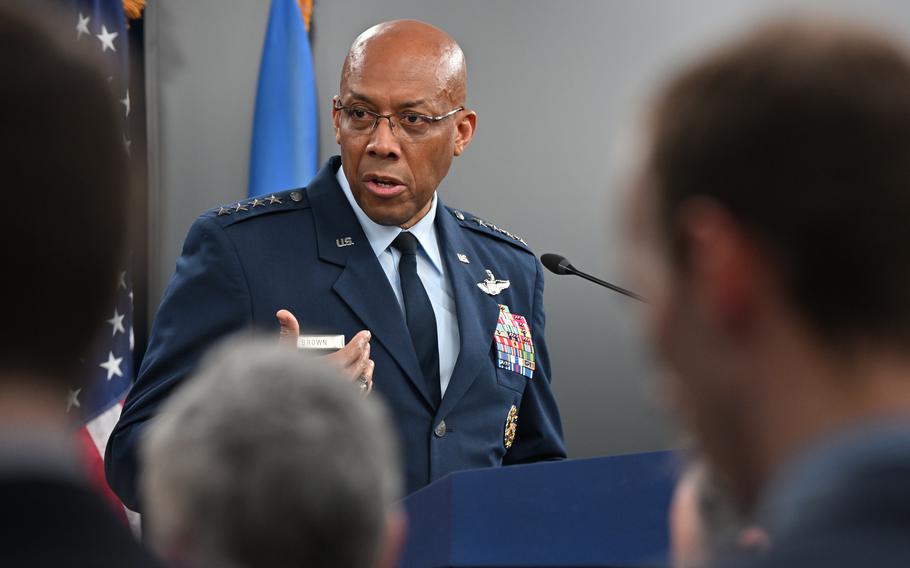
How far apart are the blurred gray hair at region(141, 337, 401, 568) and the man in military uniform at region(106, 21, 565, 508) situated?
1639mm

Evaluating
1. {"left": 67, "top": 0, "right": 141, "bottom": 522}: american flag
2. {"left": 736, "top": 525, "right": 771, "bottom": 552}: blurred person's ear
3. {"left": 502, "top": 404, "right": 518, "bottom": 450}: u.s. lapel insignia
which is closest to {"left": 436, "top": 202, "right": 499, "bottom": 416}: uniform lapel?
{"left": 502, "top": 404, "right": 518, "bottom": 450}: u.s. lapel insignia

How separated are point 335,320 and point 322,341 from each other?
0.07 meters

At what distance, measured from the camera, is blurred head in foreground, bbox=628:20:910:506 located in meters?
0.71

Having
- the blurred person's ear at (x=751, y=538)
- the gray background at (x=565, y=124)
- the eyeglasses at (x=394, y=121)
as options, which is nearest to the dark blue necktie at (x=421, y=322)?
the eyeglasses at (x=394, y=121)

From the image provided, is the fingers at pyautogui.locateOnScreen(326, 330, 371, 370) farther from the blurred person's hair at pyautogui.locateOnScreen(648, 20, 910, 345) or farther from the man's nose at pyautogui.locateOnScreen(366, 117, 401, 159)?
the blurred person's hair at pyautogui.locateOnScreen(648, 20, 910, 345)

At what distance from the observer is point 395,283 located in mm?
2672

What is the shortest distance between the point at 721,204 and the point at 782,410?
128mm

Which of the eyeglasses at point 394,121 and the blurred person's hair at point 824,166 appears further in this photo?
the eyeglasses at point 394,121

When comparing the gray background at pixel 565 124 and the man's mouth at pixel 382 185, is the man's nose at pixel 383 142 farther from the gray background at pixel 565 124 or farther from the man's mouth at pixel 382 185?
the gray background at pixel 565 124

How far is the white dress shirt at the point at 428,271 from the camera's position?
2.66 meters

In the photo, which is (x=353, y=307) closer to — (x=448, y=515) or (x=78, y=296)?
(x=448, y=515)

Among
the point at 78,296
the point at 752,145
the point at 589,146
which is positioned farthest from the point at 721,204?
the point at 589,146

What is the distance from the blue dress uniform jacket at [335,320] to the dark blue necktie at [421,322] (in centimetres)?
4

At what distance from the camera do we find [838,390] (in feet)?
2.35
